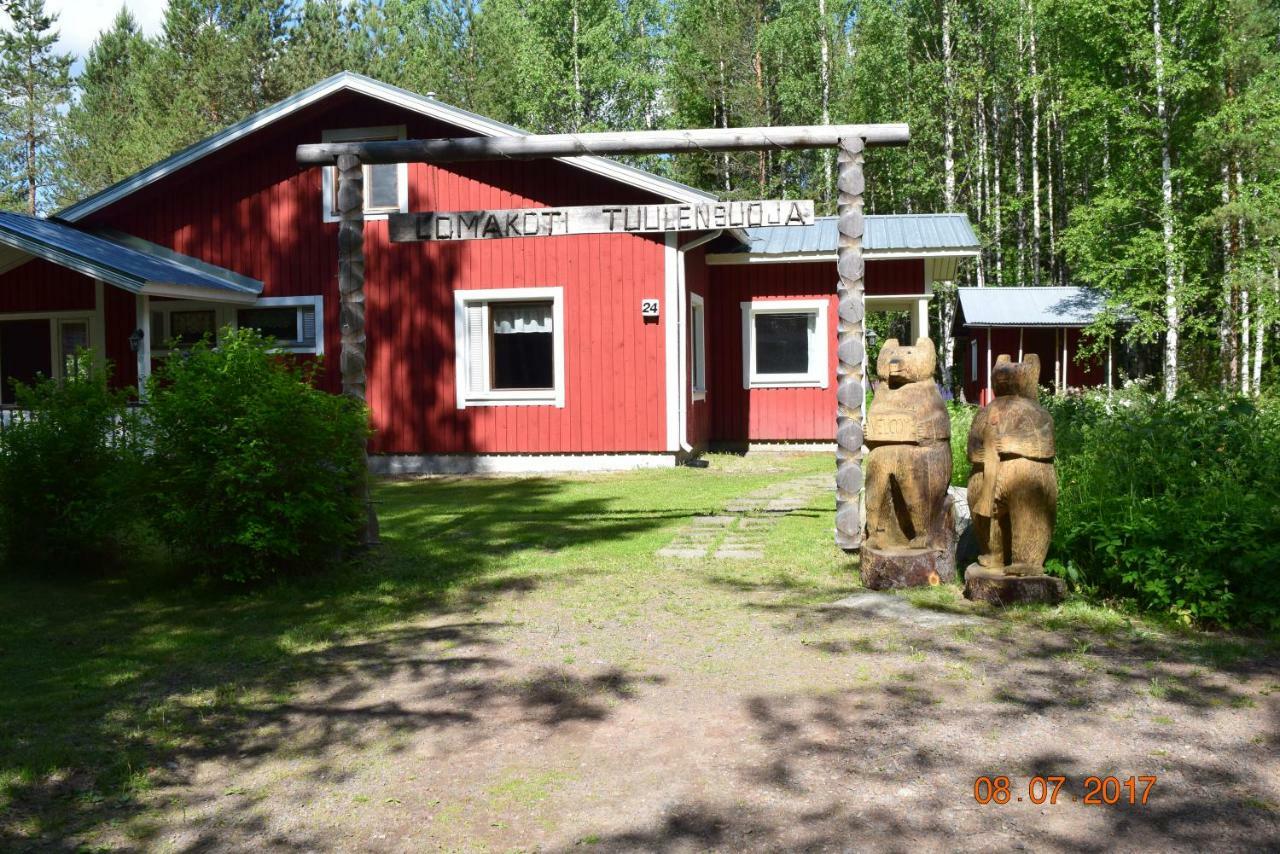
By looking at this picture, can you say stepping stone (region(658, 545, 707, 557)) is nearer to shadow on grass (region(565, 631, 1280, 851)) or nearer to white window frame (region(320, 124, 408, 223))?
shadow on grass (region(565, 631, 1280, 851))

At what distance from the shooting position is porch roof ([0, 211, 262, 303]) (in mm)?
13297

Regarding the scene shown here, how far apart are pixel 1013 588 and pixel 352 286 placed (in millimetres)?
5432

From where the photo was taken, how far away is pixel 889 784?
12.4 feet

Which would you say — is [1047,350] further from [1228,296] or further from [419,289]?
[419,289]

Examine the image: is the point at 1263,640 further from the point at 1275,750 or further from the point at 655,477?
the point at 655,477

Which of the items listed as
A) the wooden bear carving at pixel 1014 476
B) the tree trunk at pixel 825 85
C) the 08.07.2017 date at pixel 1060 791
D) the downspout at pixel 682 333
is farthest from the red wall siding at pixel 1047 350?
the 08.07.2017 date at pixel 1060 791

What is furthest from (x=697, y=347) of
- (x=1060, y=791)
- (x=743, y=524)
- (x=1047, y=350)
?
(x=1047, y=350)

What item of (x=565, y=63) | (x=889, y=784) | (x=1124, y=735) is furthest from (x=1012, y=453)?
(x=565, y=63)

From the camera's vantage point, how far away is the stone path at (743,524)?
8.45m

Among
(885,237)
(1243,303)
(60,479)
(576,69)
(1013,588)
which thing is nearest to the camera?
(1013,588)

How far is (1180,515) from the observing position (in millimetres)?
5891

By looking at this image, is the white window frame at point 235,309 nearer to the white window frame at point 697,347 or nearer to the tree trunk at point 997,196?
the white window frame at point 697,347

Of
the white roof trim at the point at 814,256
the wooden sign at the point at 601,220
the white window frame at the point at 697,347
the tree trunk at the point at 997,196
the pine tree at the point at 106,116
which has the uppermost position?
the pine tree at the point at 106,116

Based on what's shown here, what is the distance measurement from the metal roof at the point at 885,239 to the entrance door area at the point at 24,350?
1048 centimetres
